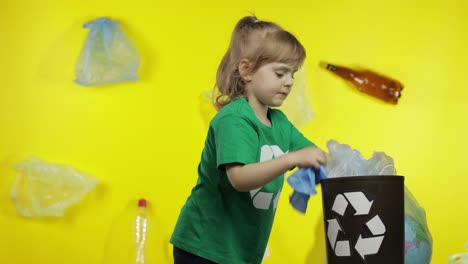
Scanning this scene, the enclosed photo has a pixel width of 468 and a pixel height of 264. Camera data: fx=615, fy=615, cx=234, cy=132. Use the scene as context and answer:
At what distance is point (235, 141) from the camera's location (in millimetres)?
1106

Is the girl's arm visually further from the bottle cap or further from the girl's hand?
the bottle cap

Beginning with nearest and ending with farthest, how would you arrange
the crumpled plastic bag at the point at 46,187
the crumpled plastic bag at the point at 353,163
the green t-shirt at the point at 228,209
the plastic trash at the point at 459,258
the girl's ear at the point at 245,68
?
the green t-shirt at the point at 228,209 → the girl's ear at the point at 245,68 → the crumpled plastic bag at the point at 353,163 → the plastic trash at the point at 459,258 → the crumpled plastic bag at the point at 46,187

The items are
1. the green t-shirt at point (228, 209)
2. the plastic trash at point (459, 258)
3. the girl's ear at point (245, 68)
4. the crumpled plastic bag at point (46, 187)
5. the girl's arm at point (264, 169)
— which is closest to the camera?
the girl's arm at point (264, 169)

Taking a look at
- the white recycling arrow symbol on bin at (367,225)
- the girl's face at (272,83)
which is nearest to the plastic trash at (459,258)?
the white recycling arrow symbol on bin at (367,225)

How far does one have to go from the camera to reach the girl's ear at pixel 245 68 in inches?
51.1

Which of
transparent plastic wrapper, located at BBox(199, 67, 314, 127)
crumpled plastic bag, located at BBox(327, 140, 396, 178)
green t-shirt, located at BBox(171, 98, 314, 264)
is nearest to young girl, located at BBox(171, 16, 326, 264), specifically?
green t-shirt, located at BBox(171, 98, 314, 264)

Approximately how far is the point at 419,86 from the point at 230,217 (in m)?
1.24

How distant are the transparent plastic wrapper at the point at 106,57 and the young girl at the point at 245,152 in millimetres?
922

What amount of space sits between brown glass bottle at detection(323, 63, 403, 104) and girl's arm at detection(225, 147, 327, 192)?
3.77 feet

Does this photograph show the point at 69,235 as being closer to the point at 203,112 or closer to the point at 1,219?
the point at 1,219

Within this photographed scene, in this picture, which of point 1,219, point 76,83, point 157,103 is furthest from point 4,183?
point 157,103

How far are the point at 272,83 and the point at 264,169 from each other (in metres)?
0.25

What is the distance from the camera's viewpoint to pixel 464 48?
7.22ft

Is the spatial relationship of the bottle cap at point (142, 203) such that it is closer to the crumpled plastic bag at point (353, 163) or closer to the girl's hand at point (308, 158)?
the crumpled plastic bag at point (353, 163)
